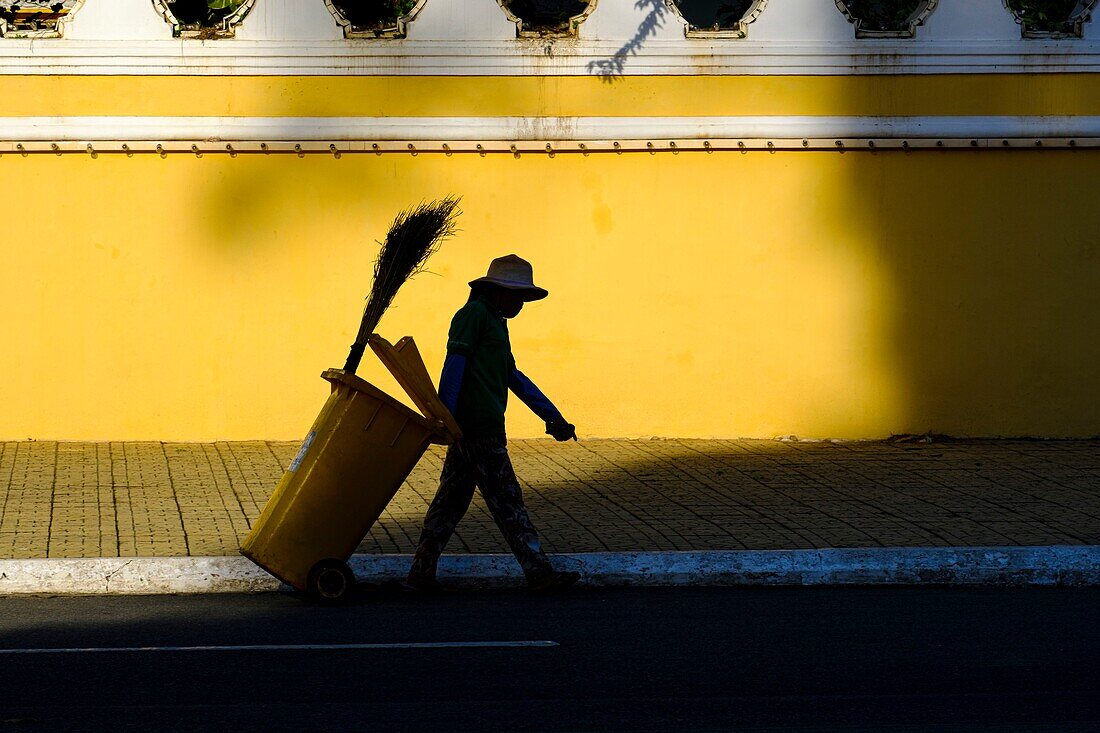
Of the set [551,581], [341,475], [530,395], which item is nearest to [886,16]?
[530,395]

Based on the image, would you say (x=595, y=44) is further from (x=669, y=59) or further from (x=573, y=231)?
(x=573, y=231)

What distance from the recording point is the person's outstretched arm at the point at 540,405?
8000mm

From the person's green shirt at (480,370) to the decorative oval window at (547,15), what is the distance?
5652 mm

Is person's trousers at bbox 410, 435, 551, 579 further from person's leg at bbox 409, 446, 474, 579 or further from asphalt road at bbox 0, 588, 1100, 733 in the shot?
asphalt road at bbox 0, 588, 1100, 733

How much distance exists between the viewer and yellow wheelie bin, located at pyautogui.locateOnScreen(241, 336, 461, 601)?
24.6 feet

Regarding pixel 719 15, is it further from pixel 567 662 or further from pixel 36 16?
pixel 567 662

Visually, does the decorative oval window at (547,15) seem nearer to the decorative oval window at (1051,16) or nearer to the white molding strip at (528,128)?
the white molding strip at (528,128)

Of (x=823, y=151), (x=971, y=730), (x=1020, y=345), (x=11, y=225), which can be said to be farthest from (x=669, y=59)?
(x=971, y=730)

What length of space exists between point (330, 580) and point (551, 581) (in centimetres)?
114

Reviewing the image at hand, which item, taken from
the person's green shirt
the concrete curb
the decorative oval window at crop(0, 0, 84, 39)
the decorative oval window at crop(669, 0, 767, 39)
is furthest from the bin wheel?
the decorative oval window at crop(669, 0, 767, 39)

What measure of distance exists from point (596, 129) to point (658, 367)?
205cm

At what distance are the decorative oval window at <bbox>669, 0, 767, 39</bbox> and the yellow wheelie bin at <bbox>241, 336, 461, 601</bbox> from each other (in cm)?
646

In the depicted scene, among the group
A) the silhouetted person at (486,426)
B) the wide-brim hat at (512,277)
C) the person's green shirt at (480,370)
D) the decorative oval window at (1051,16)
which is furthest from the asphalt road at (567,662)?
the decorative oval window at (1051,16)

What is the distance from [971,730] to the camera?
5539mm
